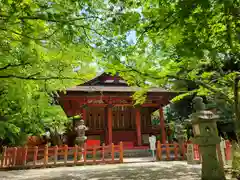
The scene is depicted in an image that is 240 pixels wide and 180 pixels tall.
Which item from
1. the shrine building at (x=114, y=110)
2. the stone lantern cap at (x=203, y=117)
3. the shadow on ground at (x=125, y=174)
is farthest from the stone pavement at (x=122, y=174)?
the shrine building at (x=114, y=110)

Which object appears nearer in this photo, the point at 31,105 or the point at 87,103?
the point at 31,105

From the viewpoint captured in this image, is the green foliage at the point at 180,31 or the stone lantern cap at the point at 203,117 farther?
the stone lantern cap at the point at 203,117

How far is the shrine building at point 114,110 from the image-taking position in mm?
16062

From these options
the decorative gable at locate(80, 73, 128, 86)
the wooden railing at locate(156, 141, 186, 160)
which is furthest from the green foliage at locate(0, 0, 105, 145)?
the decorative gable at locate(80, 73, 128, 86)

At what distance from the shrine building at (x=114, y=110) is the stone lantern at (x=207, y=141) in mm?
10096

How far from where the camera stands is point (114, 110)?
1873cm

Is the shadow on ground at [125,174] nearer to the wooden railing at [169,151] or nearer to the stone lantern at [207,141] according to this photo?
the stone lantern at [207,141]

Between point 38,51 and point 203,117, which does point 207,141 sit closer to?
point 203,117

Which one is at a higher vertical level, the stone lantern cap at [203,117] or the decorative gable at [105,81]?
the decorative gable at [105,81]

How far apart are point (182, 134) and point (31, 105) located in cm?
1151

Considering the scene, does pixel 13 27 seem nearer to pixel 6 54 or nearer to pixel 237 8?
pixel 6 54

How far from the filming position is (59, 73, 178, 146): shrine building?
16.1 m

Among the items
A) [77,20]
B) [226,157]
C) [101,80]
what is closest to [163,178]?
[226,157]

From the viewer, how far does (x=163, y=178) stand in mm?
6254
